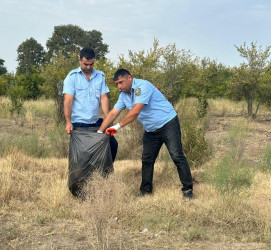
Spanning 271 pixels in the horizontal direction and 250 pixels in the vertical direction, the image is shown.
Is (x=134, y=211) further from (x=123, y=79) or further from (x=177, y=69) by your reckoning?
(x=177, y=69)

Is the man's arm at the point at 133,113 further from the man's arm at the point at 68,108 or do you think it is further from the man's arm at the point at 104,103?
the man's arm at the point at 68,108

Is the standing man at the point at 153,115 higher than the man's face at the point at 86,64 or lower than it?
lower

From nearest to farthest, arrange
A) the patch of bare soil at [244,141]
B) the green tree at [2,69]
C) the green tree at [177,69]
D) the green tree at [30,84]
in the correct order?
the patch of bare soil at [244,141], the green tree at [177,69], the green tree at [30,84], the green tree at [2,69]

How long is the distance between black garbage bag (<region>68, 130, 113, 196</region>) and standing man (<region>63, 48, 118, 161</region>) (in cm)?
31

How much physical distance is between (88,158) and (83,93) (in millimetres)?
848

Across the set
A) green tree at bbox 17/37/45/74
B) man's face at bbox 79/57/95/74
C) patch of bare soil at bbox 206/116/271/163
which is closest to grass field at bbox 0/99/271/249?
man's face at bbox 79/57/95/74

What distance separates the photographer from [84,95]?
16.6 ft

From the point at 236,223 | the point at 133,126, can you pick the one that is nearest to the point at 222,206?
the point at 236,223

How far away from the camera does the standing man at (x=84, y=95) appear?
500 centimetres

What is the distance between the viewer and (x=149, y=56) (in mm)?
10656

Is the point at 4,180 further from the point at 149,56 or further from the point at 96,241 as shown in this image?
the point at 149,56

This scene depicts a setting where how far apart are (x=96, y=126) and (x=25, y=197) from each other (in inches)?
47.9

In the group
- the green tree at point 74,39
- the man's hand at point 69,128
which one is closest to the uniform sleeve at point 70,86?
the man's hand at point 69,128

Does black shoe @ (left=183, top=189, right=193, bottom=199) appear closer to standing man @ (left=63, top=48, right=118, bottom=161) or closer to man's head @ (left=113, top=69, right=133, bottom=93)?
standing man @ (left=63, top=48, right=118, bottom=161)
